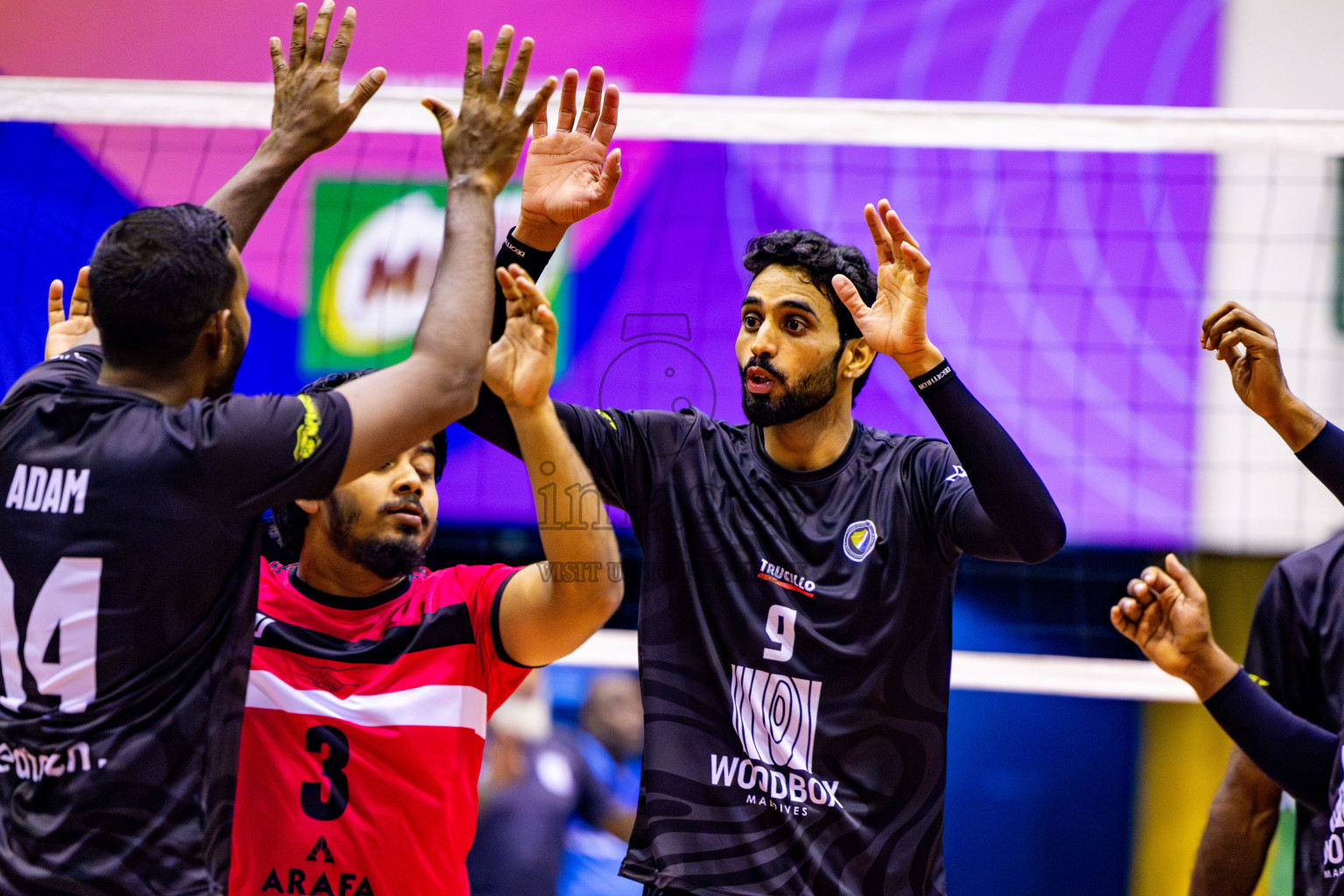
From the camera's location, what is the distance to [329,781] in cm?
259

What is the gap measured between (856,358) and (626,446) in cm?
68

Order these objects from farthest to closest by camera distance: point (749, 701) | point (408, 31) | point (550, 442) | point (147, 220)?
point (408, 31) → point (749, 701) → point (550, 442) → point (147, 220)

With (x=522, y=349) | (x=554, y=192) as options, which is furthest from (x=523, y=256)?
(x=522, y=349)

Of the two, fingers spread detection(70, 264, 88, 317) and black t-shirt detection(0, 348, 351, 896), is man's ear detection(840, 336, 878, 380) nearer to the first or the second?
black t-shirt detection(0, 348, 351, 896)

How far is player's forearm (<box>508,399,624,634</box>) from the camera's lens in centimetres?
244

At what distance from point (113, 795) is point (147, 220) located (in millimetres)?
981

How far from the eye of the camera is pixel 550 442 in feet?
8.12

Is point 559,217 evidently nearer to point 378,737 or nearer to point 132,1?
point 378,737

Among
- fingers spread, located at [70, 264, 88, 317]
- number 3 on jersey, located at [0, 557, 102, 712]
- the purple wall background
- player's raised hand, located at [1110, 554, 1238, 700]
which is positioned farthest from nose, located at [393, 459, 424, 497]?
the purple wall background

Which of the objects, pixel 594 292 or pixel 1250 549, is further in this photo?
pixel 594 292

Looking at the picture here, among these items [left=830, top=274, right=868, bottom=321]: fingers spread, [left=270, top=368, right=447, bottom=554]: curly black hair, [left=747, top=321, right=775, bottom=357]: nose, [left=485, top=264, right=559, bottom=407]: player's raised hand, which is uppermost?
[left=830, top=274, right=868, bottom=321]: fingers spread

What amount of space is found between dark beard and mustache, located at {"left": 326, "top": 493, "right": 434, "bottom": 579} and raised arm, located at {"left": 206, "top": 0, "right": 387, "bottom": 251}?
70cm

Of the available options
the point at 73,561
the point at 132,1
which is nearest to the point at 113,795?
the point at 73,561

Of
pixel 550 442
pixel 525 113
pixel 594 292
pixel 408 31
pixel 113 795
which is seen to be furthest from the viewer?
pixel 408 31
